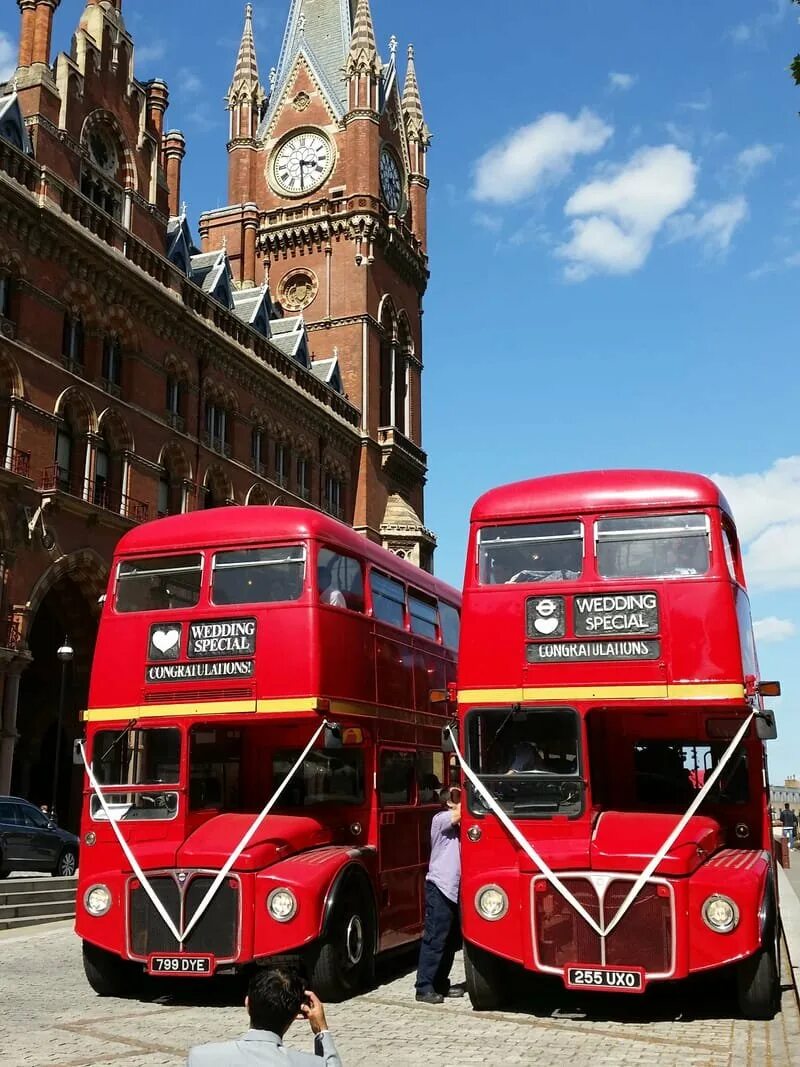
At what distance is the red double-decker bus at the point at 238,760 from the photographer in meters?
10.1

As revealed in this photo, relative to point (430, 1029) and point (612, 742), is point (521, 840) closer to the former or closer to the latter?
point (430, 1029)

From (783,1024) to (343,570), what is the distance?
581 centimetres

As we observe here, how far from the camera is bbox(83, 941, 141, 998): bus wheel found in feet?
35.1

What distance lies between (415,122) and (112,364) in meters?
31.4

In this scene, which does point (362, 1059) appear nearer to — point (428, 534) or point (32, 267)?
point (32, 267)

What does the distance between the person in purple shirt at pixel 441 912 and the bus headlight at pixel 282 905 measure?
1.33 meters

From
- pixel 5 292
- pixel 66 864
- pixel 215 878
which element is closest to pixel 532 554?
pixel 215 878

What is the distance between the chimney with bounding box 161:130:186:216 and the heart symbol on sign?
29569 millimetres

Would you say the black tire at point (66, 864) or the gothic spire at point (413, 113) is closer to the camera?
the black tire at point (66, 864)

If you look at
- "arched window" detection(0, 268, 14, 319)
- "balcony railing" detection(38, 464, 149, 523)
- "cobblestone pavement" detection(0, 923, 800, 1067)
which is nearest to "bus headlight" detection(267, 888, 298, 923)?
"cobblestone pavement" detection(0, 923, 800, 1067)

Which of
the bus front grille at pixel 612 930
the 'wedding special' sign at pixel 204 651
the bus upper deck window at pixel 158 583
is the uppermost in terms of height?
the bus upper deck window at pixel 158 583

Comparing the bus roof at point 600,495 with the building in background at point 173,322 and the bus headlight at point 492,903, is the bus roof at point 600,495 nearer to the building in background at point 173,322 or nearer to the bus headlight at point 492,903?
the bus headlight at point 492,903

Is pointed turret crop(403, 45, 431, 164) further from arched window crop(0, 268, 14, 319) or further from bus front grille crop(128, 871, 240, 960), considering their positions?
bus front grille crop(128, 871, 240, 960)

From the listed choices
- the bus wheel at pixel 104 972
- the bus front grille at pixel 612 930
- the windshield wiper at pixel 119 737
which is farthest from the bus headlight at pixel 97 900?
the bus front grille at pixel 612 930
